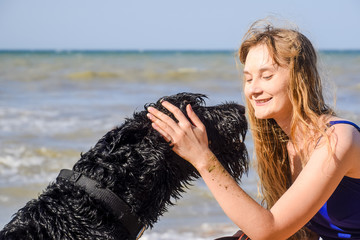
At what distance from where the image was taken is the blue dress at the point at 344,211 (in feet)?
10.2

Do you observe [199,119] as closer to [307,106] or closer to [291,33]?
[307,106]

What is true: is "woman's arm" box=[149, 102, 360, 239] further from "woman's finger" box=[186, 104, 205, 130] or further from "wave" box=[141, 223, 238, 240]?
"wave" box=[141, 223, 238, 240]

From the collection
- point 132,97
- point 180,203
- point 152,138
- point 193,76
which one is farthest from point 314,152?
point 193,76

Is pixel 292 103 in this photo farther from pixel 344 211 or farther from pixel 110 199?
pixel 110 199

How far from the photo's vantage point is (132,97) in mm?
13094

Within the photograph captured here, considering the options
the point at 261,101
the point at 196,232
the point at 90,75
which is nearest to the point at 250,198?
the point at 261,101

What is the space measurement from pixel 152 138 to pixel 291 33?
4.26 feet

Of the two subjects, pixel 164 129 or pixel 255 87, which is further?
pixel 255 87

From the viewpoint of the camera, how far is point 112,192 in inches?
95.2

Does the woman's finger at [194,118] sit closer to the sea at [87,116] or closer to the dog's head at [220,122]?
the dog's head at [220,122]

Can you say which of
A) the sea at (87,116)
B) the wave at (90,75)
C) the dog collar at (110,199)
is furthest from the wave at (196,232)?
the wave at (90,75)

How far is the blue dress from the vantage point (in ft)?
10.2

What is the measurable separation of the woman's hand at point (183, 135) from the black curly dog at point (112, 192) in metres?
0.04

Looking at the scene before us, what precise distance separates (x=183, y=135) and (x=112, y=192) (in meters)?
0.46
